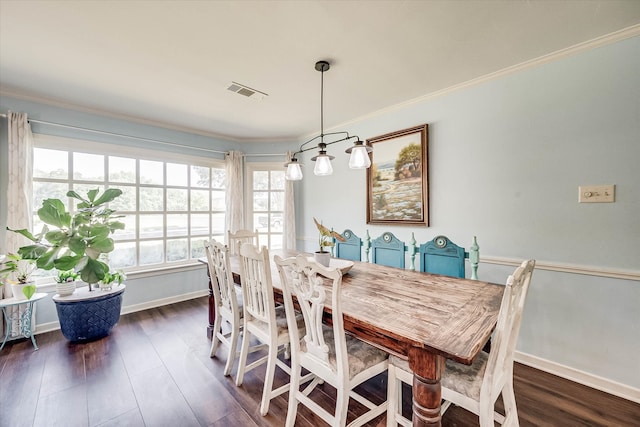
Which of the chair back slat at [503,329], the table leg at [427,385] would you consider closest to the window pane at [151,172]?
the table leg at [427,385]

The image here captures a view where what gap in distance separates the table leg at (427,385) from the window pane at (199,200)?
12.0 feet

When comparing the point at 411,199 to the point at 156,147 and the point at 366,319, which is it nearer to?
the point at 366,319

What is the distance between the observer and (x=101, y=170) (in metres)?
3.13

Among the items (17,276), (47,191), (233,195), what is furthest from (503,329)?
(47,191)

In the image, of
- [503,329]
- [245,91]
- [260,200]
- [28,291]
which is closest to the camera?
[503,329]

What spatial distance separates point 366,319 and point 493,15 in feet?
6.40

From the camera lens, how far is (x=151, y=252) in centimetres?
345

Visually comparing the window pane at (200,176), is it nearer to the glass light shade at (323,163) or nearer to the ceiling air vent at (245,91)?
the ceiling air vent at (245,91)

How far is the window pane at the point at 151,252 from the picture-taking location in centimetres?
338

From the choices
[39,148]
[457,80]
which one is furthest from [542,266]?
[39,148]

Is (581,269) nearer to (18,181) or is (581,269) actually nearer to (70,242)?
(70,242)

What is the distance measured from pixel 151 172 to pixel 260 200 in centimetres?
156

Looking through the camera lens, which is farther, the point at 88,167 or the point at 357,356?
the point at 88,167

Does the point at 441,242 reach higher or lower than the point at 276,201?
lower
